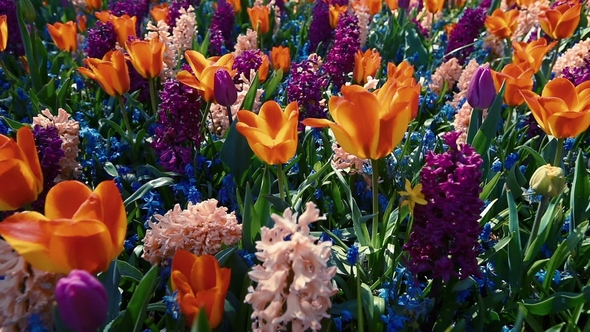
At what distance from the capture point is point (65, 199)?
1201mm

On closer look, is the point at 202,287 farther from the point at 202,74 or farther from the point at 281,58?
the point at 281,58

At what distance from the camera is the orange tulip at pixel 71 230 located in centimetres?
107

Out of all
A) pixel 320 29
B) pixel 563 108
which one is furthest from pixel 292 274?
pixel 320 29

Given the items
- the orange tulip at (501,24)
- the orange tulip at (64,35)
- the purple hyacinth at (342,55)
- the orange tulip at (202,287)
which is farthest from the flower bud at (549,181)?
the orange tulip at (64,35)

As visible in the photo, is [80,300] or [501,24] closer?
[80,300]

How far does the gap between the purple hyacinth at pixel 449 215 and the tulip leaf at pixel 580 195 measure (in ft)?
2.13

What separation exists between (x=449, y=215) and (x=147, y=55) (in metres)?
1.58

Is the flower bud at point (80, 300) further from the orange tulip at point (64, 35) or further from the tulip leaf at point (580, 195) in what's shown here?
the orange tulip at point (64, 35)

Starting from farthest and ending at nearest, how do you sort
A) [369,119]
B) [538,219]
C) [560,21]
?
[560,21] < [538,219] < [369,119]

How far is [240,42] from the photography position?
333cm

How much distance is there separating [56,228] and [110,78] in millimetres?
1400

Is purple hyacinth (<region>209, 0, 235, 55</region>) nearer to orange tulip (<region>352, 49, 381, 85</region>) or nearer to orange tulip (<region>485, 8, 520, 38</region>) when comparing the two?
orange tulip (<region>352, 49, 381, 85</region>)

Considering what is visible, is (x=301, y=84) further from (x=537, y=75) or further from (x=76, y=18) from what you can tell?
(x=76, y=18)

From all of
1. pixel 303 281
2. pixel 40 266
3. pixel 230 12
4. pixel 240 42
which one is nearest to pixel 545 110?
pixel 303 281
